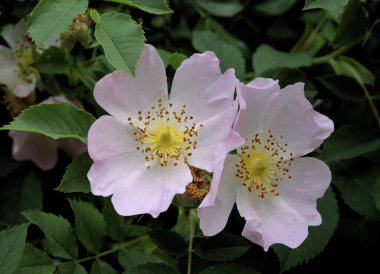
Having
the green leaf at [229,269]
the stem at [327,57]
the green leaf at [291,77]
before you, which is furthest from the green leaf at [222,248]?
the stem at [327,57]

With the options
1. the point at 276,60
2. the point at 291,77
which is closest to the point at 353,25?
the point at 291,77

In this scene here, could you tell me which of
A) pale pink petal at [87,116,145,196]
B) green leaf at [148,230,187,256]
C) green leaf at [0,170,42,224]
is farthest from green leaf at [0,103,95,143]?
green leaf at [0,170,42,224]

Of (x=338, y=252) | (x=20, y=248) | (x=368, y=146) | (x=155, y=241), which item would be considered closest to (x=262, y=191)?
(x=155, y=241)

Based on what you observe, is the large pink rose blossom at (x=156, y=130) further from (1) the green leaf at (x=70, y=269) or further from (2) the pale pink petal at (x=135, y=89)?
(1) the green leaf at (x=70, y=269)

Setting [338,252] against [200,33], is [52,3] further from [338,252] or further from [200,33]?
[338,252]

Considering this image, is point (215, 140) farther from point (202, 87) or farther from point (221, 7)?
point (221, 7)

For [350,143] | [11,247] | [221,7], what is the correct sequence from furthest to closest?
[221,7] < [350,143] < [11,247]
